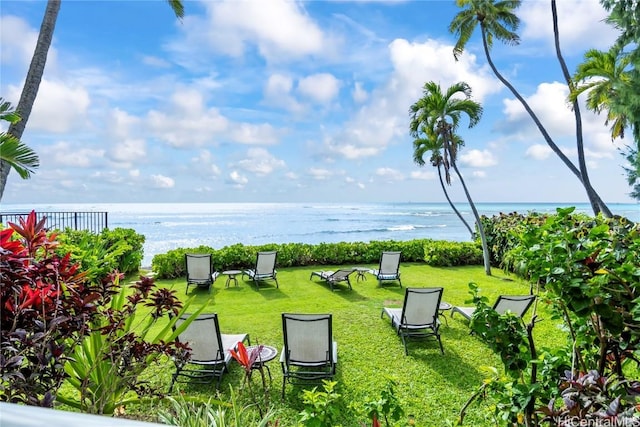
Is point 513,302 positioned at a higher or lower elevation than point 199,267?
higher

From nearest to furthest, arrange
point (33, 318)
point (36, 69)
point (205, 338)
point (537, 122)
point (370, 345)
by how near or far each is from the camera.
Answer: point (33, 318), point (205, 338), point (36, 69), point (370, 345), point (537, 122)

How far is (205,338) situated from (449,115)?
9.52m

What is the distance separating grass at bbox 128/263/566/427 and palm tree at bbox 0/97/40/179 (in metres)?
2.47

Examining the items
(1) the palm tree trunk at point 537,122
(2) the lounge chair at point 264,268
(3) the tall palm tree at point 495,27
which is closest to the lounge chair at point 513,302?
(2) the lounge chair at point 264,268

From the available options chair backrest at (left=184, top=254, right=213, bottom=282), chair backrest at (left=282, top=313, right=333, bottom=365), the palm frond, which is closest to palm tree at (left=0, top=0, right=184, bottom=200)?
the palm frond

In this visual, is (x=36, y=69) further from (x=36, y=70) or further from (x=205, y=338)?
(x=205, y=338)

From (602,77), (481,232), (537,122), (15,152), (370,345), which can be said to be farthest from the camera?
(537,122)

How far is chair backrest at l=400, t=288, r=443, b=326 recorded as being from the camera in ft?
17.9

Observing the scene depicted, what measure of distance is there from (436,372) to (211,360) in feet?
9.21

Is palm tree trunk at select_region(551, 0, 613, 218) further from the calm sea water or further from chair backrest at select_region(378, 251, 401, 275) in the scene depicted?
chair backrest at select_region(378, 251, 401, 275)

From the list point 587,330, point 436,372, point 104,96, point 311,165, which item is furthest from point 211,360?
point 311,165

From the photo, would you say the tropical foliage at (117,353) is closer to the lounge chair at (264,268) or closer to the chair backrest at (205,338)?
the chair backrest at (205,338)

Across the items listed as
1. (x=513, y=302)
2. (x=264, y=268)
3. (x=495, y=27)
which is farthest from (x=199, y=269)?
(x=495, y=27)

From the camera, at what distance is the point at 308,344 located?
4363 mm
